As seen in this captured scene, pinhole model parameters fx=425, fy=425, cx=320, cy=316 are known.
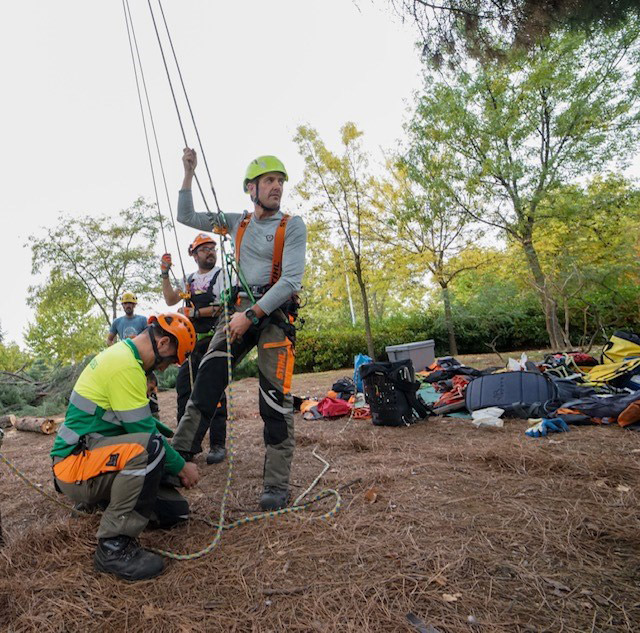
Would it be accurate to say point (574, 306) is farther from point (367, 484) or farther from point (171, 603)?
point (171, 603)

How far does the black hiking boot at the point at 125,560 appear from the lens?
6.23 ft

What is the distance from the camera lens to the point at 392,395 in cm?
499

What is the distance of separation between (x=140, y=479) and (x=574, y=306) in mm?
15124

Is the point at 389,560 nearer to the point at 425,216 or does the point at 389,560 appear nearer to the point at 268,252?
the point at 268,252

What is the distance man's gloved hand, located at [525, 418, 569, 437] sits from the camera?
3939 millimetres

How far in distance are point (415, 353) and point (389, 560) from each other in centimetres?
746

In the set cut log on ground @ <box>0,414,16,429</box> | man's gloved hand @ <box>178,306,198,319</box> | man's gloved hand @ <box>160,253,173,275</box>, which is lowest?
cut log on ground @ <box>0,414,16,429</box>

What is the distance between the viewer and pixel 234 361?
2980 millimetres

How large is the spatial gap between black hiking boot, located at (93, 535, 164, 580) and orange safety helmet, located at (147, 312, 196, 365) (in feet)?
3.01

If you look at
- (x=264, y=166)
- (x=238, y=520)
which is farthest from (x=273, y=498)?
(x=264, y=166)

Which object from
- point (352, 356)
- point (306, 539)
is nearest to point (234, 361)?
point (306, 539)

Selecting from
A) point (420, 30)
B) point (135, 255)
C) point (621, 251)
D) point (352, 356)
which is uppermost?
point (135, 255)

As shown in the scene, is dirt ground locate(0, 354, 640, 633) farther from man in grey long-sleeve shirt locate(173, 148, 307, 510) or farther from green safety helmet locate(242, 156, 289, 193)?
green safety helmet locate(242, 156, 289, 193)

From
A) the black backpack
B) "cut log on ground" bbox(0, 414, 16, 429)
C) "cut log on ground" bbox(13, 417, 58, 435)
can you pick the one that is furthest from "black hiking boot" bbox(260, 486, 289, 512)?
"cut log on ground" bbox(0, 414, 16, 429)
